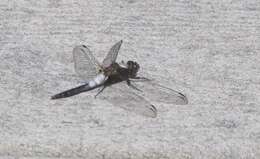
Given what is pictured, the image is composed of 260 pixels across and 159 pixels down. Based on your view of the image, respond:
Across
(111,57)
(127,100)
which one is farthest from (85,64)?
(127,100)

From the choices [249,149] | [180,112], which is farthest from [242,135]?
[180,112]

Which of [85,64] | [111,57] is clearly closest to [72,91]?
[85,64]

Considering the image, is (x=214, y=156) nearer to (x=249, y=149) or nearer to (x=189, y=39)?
(x=249, y=149)

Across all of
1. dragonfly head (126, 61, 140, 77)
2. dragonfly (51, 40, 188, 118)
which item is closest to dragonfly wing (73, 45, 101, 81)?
dragonfly (51, 40, 188, 118)

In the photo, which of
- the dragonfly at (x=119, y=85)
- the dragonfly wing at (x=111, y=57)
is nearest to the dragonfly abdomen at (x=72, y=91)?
the dragonfly at (x=119, y=85)

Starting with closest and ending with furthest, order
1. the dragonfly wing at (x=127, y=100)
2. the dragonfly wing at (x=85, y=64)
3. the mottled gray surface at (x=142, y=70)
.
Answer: the mottled gray surface at (x=142, y=70) < the dragonfly wing at (x=127, y=100) < the dragonfly wing at (x=85, y=64)

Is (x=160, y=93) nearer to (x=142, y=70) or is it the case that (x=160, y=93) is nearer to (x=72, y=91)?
(x=142, y=70)

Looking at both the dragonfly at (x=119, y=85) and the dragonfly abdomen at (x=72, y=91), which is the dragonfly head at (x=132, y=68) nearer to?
the dragonfly at (x=119, y=85)

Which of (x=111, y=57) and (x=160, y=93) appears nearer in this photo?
(x=160, y=93)
